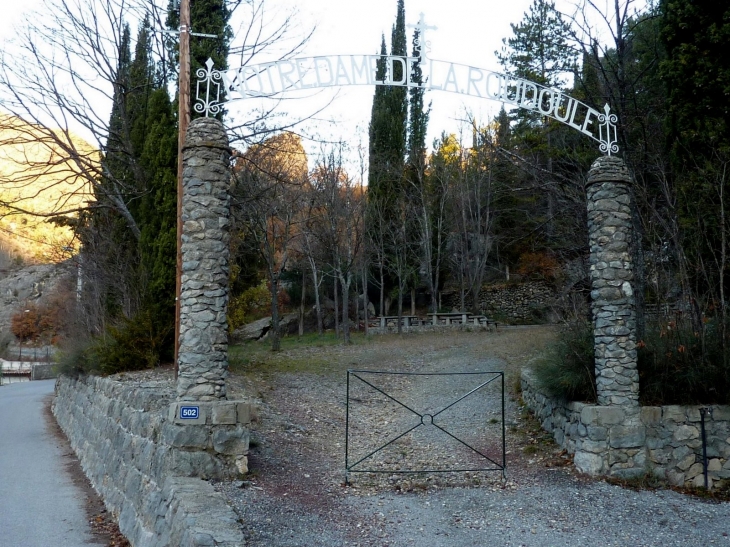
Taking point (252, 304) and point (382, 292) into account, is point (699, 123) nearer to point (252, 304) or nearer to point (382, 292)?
point (382, 292)

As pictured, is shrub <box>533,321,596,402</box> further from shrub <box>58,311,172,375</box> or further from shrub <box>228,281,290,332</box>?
shrub <box>228,281,290,332</box>

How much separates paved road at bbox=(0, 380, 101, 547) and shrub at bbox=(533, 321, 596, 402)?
258 inches

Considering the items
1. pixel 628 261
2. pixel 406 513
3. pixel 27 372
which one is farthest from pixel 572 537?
pixel 27 372

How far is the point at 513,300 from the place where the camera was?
3281 cm

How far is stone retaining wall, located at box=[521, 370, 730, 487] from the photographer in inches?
308

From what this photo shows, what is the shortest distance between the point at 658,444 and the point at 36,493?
9.90 meters

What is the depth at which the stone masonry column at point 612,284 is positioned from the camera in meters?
7.93

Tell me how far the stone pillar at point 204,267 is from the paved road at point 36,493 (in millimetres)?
3075

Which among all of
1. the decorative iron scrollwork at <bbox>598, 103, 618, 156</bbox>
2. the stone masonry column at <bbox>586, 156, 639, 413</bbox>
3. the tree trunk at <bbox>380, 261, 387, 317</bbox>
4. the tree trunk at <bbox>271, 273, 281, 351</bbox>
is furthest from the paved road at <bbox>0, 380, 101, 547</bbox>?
the tree trunk at <bbox>380, 261, 387, 317</bbox>

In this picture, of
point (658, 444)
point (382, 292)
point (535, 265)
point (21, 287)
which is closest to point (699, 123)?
point (658, 444)

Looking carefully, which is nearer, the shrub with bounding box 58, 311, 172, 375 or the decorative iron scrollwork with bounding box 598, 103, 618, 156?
the decorative iron scrollwork with bounding box 598, 103, 618, 156

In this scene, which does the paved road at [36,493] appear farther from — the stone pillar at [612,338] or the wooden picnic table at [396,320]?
the wooden picnic table at [396,320]

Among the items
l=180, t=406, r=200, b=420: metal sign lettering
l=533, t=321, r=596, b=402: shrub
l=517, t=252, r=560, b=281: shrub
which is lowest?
l=180, t=406, r=200, b=420: metal sign lettering

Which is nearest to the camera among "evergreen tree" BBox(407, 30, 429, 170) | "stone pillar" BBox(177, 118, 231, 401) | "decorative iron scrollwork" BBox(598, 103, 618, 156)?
"stone pillar" BBox(177, 118, 231, 401)
